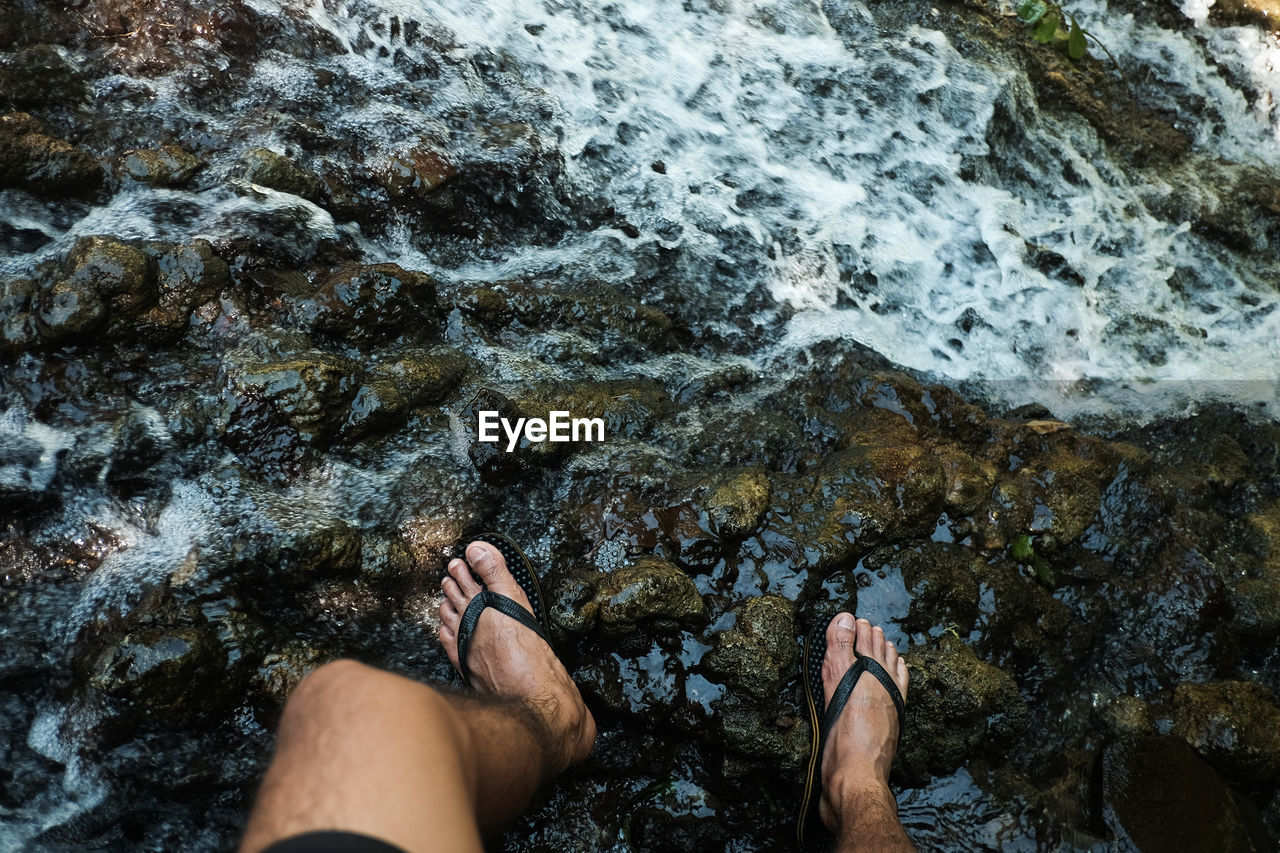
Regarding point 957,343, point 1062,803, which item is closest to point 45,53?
point 957,343

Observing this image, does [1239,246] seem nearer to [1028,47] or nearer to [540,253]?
[1028,47]

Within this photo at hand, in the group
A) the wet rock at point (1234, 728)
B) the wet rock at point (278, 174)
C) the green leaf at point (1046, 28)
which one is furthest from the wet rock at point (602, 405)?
the green leaf at point (1046, 28)

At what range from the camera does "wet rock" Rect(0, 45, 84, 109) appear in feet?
10.4

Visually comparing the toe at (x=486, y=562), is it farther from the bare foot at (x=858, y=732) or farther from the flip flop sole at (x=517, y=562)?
the bare foot at (x=858, y=732)

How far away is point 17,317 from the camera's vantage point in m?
2.58

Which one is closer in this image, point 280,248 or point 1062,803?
point 1062,803

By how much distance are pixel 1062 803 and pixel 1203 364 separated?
270 centimetres

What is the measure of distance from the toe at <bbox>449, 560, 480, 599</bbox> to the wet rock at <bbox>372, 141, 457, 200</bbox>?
5.51 ft

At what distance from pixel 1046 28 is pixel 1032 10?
15 centimetres

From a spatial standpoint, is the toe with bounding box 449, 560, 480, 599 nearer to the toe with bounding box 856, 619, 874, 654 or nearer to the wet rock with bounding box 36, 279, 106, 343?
the toe with bounding box 856, 619, 874, 654

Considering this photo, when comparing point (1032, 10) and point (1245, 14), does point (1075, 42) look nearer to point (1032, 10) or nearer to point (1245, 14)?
point (1032, 10)

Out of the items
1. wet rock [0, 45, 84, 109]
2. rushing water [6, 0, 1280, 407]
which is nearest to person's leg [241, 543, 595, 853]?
rushing water [6, 0, 1280, 407]

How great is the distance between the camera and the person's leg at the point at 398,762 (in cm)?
135

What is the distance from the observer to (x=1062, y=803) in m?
2.42
